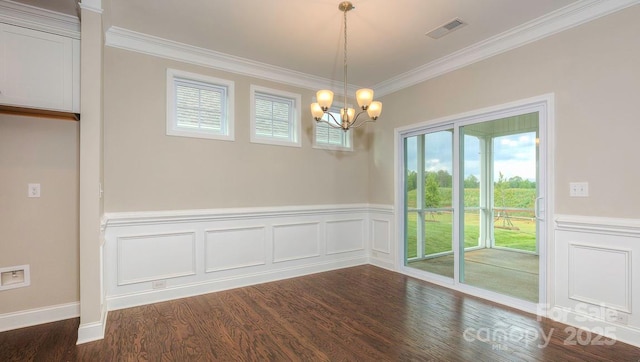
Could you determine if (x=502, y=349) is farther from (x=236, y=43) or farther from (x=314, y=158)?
(x=236, y=43)

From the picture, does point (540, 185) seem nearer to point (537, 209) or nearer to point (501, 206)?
point (537, 209)

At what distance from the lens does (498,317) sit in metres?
3.04

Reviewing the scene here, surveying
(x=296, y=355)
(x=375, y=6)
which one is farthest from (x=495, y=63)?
(x=296, y=355)

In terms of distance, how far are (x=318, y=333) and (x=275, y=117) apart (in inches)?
115

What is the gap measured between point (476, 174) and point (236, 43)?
3.30 m

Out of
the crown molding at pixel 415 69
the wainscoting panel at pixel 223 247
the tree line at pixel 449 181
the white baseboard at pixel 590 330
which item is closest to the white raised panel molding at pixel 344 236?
the wainscoting panel at pixel 223 247

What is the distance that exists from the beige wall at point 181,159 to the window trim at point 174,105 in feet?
0.18

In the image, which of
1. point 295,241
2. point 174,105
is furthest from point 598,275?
point 174,105

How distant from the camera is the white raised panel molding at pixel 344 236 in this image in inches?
189

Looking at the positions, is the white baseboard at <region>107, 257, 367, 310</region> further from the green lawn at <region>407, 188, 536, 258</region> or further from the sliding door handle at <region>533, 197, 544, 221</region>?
the sliding door handle at <region>533, 197, 544, 221</region>

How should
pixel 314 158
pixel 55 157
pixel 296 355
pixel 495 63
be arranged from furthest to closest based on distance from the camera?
pixel 314 158 < pixel 495 63 < pixel 55 157 < pixel 296 355

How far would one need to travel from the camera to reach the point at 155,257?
347cm

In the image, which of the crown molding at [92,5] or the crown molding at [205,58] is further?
the crown molding at [205,58]

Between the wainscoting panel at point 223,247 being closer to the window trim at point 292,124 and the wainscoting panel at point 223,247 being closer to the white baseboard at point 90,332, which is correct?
the white baseboard at point 90,332
